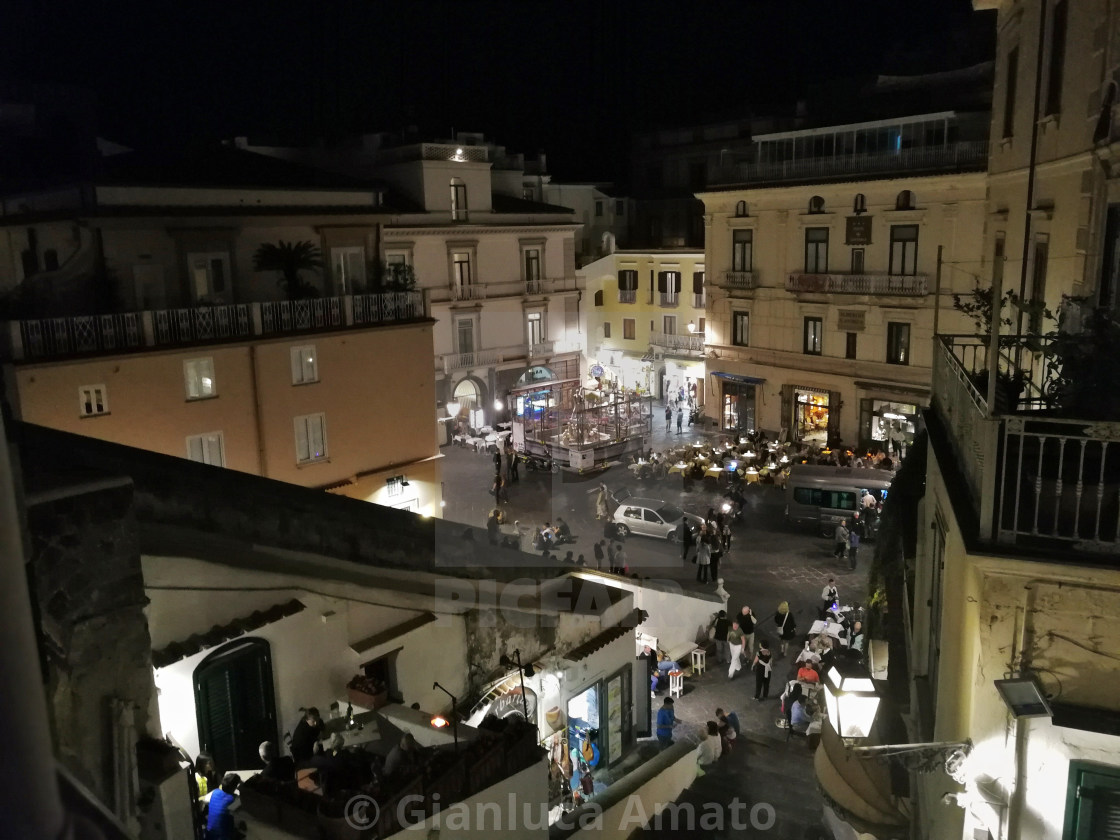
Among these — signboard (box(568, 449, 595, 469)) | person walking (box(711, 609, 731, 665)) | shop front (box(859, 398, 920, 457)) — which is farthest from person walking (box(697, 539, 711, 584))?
shop front (box(859, 398, 920, 457))

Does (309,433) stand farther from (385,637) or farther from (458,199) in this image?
(458,199)

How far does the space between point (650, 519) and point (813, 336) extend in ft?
41.7

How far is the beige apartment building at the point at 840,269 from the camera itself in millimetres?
28453

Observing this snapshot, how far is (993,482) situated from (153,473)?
6.66m

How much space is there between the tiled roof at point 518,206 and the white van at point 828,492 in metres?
20.1

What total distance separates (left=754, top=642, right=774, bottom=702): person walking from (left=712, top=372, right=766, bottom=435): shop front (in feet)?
66.1

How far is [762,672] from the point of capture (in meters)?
15.5

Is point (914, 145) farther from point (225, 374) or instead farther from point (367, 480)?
point (225, 374)

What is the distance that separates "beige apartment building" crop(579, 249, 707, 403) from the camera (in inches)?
Answer: 1636

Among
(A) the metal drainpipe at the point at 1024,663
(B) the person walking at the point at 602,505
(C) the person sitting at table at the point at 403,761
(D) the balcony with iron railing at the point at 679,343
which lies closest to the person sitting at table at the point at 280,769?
(C) the person sitting at table at the point at 403,761

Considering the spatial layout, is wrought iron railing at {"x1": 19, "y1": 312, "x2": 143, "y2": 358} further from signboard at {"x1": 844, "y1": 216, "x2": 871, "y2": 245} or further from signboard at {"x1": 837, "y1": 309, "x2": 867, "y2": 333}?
signboard at {"x1": 844, "y1": 216, "x2": 871, "y2": 245}

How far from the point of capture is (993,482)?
4.72m

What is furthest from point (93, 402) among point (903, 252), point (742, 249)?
point (742, 249)

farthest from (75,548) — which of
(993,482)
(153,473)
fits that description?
(993,482)
